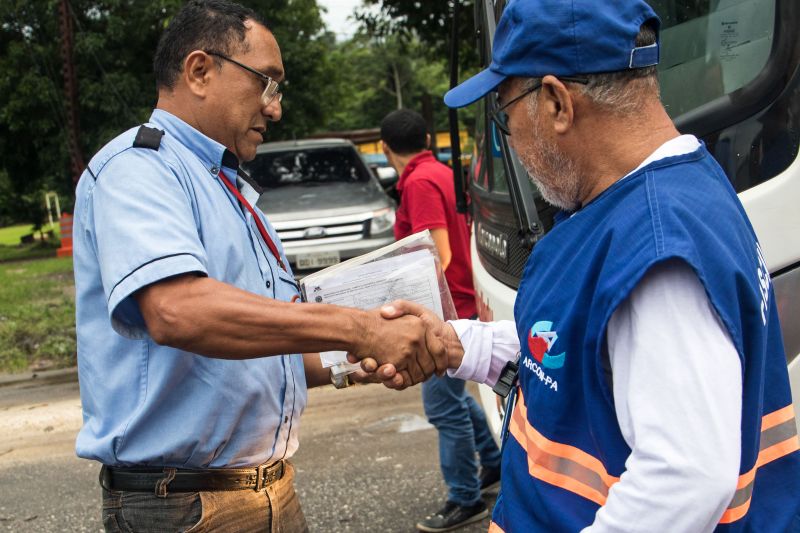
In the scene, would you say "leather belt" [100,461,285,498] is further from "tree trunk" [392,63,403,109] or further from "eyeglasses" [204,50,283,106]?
"tree trunk" [392,63,403,109]

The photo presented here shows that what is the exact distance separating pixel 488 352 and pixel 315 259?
595 cm

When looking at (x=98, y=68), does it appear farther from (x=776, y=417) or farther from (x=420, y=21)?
(x=776, y=417)

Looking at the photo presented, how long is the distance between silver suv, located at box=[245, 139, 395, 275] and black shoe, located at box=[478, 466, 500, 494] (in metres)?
3.79

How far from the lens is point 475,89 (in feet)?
5.47

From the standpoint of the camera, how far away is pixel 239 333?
1.73 m

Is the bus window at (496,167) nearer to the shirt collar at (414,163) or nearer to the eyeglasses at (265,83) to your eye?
the shirt collar at (414,163)

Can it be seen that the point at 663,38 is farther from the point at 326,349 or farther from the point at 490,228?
the point at 326,349

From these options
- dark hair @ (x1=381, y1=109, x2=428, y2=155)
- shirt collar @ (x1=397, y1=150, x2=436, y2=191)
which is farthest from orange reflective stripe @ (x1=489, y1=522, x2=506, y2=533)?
dark hair @ (x1=381, y1=109, x2=428, y2=155)

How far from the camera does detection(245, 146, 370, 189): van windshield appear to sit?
361 inches

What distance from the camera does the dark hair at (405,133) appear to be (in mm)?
4395

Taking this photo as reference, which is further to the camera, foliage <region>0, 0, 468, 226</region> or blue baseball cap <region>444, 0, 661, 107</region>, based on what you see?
foliage <region>0, 0, 468, 226</region>

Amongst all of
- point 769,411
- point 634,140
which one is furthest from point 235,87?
point 769,411

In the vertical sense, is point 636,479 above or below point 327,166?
above

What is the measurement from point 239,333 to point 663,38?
5.57 ft
